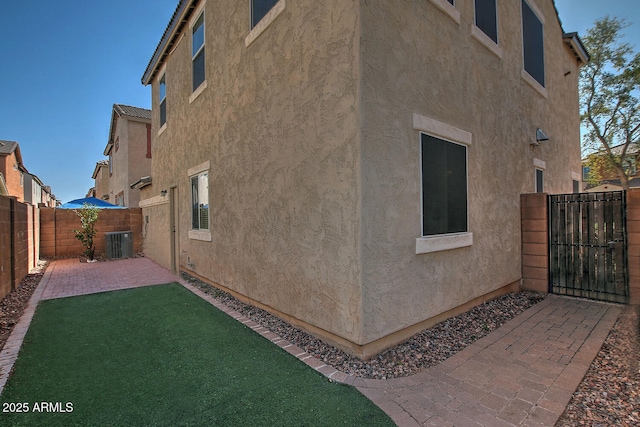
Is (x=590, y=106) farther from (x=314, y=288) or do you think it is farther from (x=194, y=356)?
(x=194, y=356)

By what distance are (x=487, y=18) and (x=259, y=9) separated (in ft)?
15.9

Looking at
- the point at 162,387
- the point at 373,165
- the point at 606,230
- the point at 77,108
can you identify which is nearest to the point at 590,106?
the point at 606,230

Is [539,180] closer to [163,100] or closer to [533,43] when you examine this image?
[533,43]

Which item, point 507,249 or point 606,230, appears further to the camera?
point 507,249

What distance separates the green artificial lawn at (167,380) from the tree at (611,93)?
21068 mm

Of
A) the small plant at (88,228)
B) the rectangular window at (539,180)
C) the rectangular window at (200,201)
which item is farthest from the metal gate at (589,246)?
the small plant at (88,228)

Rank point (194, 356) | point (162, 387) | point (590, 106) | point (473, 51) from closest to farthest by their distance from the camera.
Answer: point (162, 387)
point (194, 356)
point (473, 51)
point (590, 106)

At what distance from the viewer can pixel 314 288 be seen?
177 inches

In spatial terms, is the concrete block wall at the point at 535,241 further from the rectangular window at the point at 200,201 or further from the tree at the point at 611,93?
the tree at the point at 611,93

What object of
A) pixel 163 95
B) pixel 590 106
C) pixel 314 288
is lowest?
pixel 314 288

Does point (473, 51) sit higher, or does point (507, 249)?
point (473, 51)

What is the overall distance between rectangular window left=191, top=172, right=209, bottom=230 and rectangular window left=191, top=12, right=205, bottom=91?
275 centimetres

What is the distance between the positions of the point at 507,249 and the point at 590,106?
17.3 meters

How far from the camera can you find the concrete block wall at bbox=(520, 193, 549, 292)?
7.27 meters
